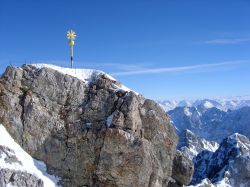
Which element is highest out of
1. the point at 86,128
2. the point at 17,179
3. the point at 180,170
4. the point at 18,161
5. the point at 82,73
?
the point at 82,73

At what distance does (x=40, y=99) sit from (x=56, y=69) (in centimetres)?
642

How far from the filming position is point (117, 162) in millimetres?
63812

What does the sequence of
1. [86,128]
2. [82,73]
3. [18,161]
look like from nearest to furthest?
[18,161] → [86,128] → [82,73]

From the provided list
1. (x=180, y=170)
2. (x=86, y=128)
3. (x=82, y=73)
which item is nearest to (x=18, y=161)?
(x=86, y=128)

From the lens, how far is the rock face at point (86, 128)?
64.1m

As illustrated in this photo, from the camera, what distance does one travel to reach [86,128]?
218ft

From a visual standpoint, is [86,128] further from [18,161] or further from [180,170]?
[180,170]

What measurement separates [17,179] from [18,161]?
3.37m

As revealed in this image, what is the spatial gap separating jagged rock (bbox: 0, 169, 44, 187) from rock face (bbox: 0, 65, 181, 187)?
14.1 feet

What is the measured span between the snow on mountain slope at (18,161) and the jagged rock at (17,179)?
40.8 inches

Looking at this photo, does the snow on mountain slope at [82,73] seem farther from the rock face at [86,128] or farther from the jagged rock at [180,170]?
the jagged rock at [180,170]

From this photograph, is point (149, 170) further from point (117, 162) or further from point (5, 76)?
point (5, 76)

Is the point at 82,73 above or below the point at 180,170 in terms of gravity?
above

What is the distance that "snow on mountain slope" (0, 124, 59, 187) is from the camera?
61.0m
